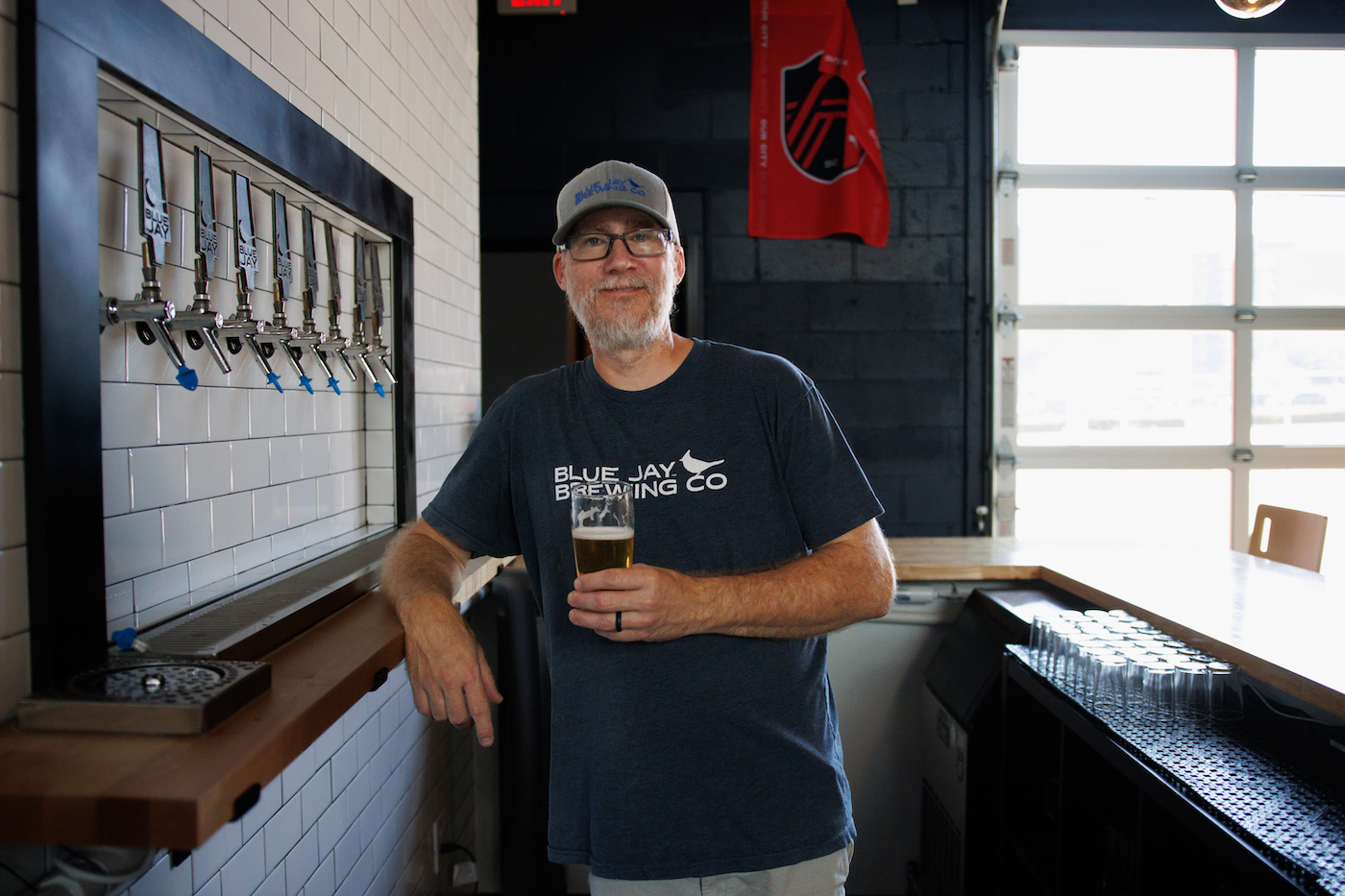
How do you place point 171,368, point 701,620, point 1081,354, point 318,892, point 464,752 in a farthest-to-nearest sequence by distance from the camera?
point 1081,354, point 464,752, point 318,892, point 171,368, point 701,620

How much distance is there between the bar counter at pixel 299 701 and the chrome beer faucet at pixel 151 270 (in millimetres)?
455

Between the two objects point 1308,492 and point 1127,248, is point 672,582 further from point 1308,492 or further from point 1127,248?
point 1308,492

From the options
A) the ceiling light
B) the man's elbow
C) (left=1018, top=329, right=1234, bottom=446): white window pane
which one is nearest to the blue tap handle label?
the man's elbow

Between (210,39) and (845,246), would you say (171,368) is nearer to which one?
(210,39)

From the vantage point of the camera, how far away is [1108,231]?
4293 mm

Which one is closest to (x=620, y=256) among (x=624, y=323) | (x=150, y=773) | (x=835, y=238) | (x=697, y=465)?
(x=624, y=323)

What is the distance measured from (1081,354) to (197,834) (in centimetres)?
446

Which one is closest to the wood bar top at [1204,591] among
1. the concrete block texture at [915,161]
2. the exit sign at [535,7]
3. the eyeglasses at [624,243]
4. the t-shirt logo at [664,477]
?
the t-shirt logo at [664,477]

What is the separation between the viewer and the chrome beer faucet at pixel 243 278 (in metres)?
1.42

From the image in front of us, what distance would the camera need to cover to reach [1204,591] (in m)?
2.49

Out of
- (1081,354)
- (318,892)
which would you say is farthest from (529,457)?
(1081,354)

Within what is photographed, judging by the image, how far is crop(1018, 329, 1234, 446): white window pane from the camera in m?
4.34

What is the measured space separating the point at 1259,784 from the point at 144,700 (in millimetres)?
1777

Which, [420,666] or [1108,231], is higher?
[1108,231]
